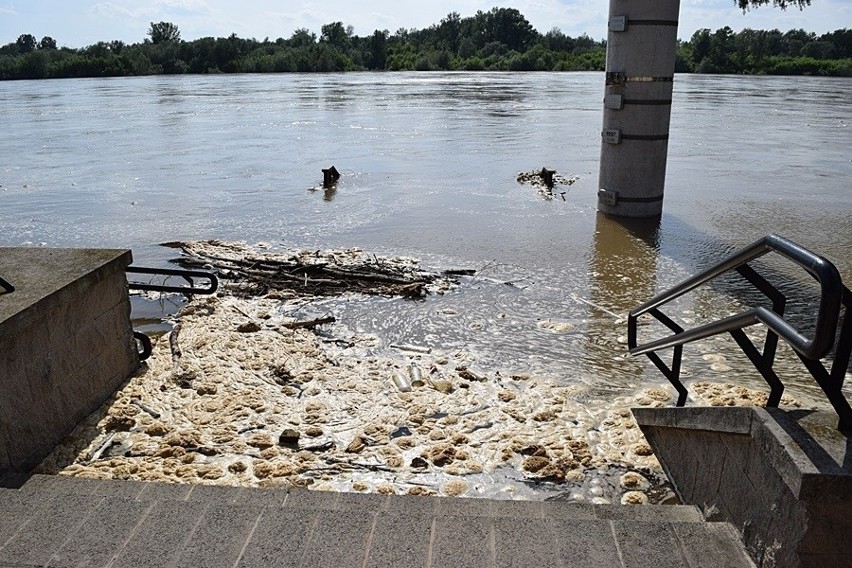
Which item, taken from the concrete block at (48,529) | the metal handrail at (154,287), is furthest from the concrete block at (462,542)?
the metal handrail at (154,287)

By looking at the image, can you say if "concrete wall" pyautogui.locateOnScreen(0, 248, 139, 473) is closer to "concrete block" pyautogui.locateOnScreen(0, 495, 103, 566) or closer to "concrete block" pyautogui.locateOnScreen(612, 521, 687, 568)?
"concrete block" pyautogui.locateOnScreen(0, 495, 103, 566)

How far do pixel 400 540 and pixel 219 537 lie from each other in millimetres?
661

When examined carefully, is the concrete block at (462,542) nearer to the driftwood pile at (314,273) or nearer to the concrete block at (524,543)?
the concrete block at (524,543)

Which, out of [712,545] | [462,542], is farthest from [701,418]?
[462,542]

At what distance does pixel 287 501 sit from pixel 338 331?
3425 mm

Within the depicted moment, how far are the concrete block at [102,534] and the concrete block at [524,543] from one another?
53.2 inches

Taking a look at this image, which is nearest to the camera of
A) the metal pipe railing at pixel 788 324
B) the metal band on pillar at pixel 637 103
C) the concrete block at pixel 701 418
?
the metal pipe railing at pixel 788 324

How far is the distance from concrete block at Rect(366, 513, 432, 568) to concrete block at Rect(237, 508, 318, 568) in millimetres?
248

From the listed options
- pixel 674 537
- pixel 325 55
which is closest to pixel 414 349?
pixel 674 537

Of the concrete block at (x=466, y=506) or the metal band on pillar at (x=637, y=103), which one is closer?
the concrete block at (x=466, y=506)

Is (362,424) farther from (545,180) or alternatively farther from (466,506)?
(545,180)

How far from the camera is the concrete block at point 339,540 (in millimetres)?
2721

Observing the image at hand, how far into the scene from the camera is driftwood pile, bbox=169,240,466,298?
769 centimetres

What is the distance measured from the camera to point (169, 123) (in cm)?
2664
